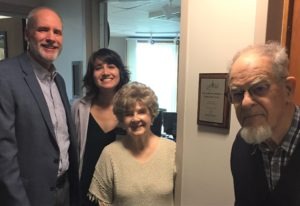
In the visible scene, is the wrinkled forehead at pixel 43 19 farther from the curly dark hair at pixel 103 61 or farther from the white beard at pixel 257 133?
the white beard at pixel 257 133

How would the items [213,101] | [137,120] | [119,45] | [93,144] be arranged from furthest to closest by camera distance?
[119,45], [93,144], [137,120], [213,101]

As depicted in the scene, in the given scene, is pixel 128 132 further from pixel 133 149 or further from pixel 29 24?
pixel 29 24

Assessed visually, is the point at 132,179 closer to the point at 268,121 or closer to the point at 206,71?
the point at 206,71

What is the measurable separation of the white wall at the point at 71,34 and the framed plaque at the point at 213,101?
1408mm

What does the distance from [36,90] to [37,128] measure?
0.18 m

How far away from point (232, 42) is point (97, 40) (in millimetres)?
1532

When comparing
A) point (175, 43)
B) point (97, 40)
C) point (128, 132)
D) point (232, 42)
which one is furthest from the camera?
point (175, 43)

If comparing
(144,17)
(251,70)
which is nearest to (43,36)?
(251,70)

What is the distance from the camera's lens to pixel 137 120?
5.00 ft

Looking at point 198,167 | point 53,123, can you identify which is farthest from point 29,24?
point 198,167

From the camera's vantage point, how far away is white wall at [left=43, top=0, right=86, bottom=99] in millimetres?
2568

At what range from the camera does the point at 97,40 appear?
2.61 meters

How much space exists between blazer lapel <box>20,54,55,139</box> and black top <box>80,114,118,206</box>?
12.3 inches

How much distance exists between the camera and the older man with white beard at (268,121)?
989 millimetres
